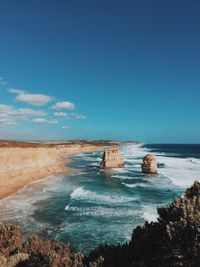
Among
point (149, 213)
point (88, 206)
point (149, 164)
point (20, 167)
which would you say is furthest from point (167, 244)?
point (149, 164)

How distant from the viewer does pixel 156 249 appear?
1002 centimetres

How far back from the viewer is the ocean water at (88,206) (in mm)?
25270

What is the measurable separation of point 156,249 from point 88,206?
78.1ft

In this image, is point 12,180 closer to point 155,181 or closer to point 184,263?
point 155,181

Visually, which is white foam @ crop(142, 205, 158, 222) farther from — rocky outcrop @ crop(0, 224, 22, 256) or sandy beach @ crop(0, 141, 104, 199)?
rocky outcrop @ crop(0, 224, 22, 256)

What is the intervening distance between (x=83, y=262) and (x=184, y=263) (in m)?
3.25

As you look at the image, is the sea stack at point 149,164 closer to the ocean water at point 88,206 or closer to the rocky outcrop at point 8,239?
the ocean water at point 88,206

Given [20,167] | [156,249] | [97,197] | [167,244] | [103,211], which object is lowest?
[103,211]

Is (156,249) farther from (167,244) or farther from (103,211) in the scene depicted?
(103,211)

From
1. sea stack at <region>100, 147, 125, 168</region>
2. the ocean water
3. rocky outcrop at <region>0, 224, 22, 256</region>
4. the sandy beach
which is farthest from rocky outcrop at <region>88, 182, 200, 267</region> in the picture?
sea stack at <region>100, 147, 125, 168</region>

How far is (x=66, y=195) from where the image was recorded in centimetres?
3919

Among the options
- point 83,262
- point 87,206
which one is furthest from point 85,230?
point 83,262

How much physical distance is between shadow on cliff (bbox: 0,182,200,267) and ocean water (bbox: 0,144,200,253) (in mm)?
11320

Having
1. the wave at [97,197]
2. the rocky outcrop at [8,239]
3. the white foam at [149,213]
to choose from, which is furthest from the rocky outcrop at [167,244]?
the wave at [97,197]
